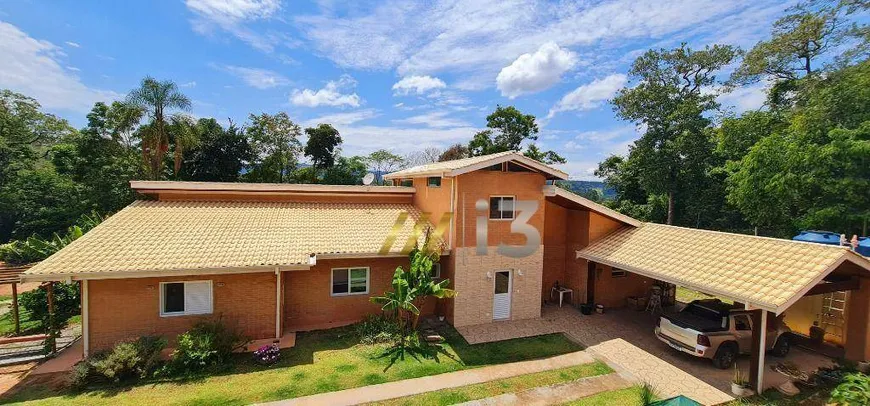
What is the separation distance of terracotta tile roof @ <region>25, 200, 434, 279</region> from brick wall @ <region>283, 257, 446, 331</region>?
1.05 m

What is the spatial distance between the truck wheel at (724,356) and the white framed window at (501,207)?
797 cm

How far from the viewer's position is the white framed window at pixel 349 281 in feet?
47.9

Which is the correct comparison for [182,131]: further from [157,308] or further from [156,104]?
[157,308]

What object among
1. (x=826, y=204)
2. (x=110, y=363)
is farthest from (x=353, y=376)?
(x=826, y=204)

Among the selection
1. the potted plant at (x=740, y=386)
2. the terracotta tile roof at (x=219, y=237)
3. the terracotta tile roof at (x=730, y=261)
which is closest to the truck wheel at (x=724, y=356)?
the potted plant at (x=740, y=386)

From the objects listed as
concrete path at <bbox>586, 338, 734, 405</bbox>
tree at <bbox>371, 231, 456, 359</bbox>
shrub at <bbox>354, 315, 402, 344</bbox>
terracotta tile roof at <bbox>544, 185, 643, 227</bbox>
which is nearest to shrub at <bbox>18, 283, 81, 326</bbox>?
shrub at <bbox>354, 315, 402, 344</bbox>

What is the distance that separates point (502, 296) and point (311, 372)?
26.5 ft

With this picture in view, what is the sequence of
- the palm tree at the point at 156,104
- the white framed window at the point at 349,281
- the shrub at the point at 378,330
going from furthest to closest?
1. the palm tree at the point at 156,104
2. the white framed window at the point at 349,281
3. the shrub at the point at 378,330

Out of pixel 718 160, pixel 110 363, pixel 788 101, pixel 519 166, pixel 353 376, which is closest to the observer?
pixel 110 363

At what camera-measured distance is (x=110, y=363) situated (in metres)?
9.95

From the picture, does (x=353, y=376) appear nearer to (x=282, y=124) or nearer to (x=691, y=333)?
(x=691, y=333)

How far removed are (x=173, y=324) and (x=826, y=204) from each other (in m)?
34.1

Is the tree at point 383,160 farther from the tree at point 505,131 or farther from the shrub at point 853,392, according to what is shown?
the shrub at point 853,392

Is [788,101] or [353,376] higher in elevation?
[788,101]
